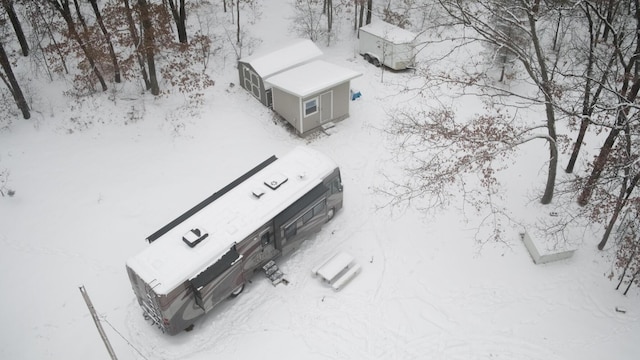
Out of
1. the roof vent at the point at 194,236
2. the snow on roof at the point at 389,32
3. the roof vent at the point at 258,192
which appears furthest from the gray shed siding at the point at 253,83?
the roof vent at the point at 194,236

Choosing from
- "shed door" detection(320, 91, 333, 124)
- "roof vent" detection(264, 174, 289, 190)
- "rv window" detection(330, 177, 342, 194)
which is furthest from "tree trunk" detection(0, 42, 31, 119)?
"rv window" detection(330, 177, 342, 194)

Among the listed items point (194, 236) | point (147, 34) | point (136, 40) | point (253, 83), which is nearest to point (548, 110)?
point (194, 236)

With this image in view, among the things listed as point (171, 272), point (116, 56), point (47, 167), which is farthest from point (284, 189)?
point (116, 56)

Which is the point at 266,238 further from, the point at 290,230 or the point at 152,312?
the point at 152,312

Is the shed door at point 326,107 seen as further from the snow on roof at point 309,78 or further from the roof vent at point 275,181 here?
the roof vent at point 275,181

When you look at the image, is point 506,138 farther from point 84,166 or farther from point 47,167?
point 47,167

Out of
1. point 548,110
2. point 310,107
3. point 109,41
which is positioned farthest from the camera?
point 310,107

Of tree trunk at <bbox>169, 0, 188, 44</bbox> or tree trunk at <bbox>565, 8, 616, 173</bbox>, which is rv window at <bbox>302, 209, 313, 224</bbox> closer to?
tree trunk at <bbox>565, 8, 616, 173</bbox>
